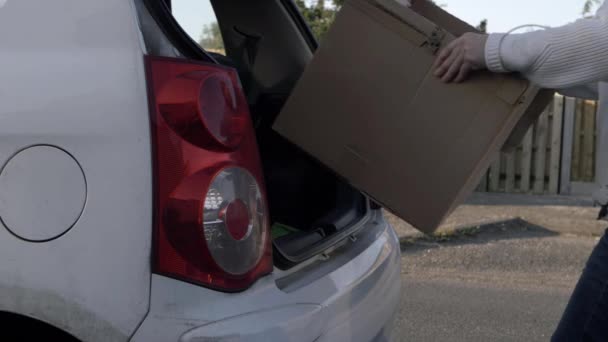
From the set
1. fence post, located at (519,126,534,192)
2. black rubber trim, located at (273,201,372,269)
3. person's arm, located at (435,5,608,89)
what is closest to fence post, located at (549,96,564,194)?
fence post, located at (519,126,534,192)

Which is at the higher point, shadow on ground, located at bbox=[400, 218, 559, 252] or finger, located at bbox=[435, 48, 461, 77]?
finger, located at bbox=[435, 48, 461, 77]

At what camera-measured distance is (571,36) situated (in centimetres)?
185

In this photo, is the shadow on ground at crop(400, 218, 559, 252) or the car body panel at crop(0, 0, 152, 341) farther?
the shadow on ground at crop(400, 218, 559, 252)

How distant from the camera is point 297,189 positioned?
281cm

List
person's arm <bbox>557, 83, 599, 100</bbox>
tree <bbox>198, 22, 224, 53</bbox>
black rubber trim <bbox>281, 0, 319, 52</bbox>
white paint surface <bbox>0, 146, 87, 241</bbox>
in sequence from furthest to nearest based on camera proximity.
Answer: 1. tree <bbox>198, 22, 224, 53</bbox>
2. black rubber trim <bbox>281, 0, 319, 52</bbox>
3. person's arm <bbox>557, 83, 599, 100</bbox>
4. white paint surface <bbox>0, 146, 87, 241</bbox>

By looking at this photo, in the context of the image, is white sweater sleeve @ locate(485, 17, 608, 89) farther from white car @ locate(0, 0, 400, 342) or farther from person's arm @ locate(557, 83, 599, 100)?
white car @ locate(0, 0, 400, 342)

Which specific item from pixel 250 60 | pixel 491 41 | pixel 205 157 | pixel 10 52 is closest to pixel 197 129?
pixel 205 157

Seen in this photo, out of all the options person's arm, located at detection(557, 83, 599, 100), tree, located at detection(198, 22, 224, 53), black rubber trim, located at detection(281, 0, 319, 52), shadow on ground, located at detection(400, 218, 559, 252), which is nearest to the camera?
person's arm, located at detection(557, 83, 599, 100)

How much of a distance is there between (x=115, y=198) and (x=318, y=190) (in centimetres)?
133

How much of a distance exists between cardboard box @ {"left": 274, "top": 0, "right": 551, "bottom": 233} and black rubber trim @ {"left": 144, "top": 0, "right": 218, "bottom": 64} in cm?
54

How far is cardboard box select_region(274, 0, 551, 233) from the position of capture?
204 cm

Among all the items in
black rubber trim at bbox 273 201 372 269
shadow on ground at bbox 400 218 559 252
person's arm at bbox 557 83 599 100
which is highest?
person's arm at bbox 557 83 599 100

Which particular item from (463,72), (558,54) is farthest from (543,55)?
(463,72)

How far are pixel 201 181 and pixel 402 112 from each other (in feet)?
2.36
